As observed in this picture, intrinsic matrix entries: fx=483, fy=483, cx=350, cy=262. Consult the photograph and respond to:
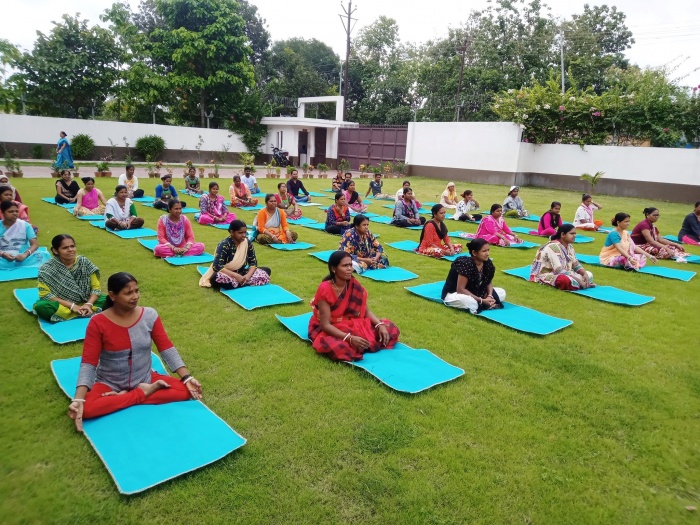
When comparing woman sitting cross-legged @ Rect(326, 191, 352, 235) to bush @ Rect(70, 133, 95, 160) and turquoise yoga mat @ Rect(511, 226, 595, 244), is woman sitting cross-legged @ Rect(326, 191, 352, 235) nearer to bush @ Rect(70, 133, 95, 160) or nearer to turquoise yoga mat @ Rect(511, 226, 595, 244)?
turquoise yoga mat @ Rect(511, 226, 595, 244)

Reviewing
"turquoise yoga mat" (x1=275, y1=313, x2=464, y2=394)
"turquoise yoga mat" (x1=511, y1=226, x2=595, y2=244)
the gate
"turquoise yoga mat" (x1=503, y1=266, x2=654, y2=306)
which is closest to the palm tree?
"turquoise yoga mat" (x1=511, y1=226, x2=595, y2=244)

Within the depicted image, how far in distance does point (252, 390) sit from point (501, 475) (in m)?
1.85

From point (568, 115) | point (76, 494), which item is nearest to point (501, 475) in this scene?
point (76, 494)

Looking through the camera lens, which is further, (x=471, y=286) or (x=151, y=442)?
(x=471, y=286)

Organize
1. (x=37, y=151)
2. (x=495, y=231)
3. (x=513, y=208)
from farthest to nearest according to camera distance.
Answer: (x=37, y=151) < (x=513, y=208) < (x=495, y=231)

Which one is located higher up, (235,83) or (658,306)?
(235,83)

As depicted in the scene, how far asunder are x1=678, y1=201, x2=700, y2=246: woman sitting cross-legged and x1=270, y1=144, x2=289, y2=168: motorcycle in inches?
802

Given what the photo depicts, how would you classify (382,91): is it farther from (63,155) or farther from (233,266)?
(233,266)

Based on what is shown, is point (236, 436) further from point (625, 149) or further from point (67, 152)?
point (625, 149)

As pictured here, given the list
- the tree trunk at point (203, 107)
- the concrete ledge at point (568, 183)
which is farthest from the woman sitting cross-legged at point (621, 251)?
the tree trunk at point (203, 107)

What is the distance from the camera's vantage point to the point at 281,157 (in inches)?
1062

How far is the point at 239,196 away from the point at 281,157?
589 inches

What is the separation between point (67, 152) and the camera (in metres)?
16.5

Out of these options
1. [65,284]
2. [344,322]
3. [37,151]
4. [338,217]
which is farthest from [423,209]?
[37,151]
